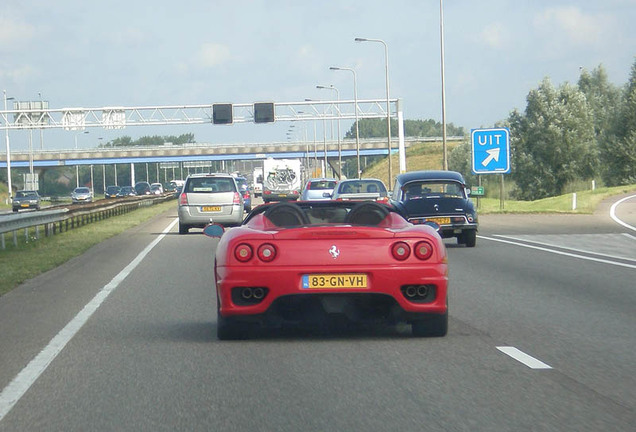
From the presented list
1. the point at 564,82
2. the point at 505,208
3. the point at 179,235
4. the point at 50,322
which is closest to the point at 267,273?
the point at 50,322

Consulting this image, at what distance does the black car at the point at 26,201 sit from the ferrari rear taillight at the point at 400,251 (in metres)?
58.6

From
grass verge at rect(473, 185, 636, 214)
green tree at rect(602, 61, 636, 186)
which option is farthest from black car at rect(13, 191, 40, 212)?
green tree at rect(602, 61, 636, 186)

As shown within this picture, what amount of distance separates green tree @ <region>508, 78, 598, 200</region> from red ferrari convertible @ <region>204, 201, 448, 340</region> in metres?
72.5

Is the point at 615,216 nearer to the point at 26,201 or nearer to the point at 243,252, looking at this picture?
the point at 243,252

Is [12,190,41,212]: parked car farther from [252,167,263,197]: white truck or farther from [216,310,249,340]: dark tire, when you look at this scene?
[216,310,249,340]: dark tire

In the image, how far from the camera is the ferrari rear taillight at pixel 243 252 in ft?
28.3

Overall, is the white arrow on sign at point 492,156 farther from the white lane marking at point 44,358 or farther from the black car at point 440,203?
the white lane marking at point 44,358

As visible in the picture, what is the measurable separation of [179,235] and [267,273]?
21.4m

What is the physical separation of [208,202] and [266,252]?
2172 cm

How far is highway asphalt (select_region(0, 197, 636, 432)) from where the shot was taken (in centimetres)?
607

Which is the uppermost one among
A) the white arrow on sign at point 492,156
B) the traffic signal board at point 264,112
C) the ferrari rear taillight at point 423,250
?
the traffic signal board at point 264,112

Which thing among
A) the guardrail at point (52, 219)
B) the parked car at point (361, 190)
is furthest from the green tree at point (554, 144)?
the parked car at point (361, 190)

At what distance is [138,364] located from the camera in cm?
805

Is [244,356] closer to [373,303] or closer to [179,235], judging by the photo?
[373,303]
